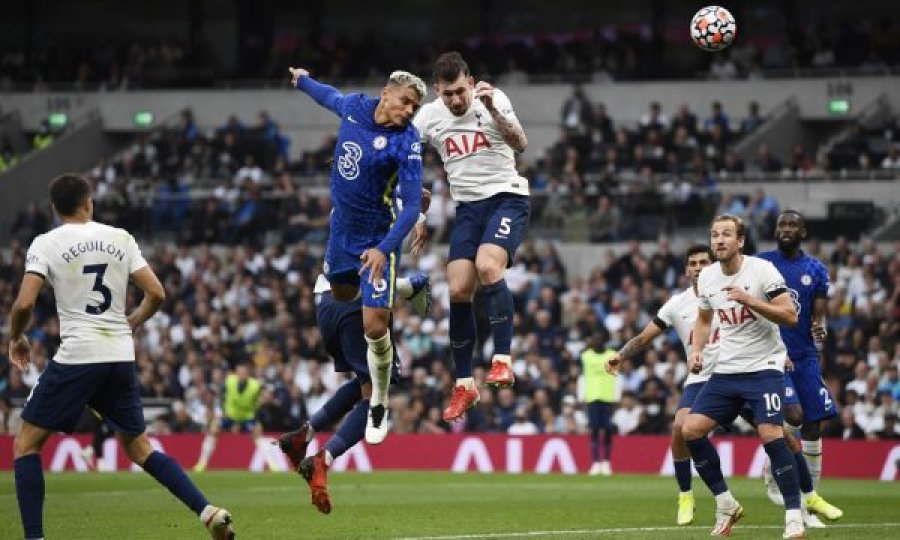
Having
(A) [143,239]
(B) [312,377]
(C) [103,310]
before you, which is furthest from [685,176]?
(C) [103,310]

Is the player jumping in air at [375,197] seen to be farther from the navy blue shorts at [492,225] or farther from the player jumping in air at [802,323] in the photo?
the player jumping in air at [802,323]

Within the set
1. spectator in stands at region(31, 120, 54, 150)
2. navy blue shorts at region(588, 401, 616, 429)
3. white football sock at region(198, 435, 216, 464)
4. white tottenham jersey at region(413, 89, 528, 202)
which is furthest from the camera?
spectator in stands at region(31, 120, 54, 150)

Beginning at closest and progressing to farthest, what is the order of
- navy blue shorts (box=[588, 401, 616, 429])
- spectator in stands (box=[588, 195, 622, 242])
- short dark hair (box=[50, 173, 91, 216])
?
short dark hair (box=[50, 173, 91, 216]), navy blue shorts (box=[588, 401, 616, 429]), spectator in stands (box=[588, 195, 622, 242])

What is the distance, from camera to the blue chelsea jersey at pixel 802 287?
16031 mm

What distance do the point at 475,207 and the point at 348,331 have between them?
4.72 feet

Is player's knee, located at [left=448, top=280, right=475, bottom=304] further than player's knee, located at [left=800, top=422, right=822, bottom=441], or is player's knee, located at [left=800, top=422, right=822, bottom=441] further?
player's knee, located at [left=800, top=422, right=822, bottom=441]

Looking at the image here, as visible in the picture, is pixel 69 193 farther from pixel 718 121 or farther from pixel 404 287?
pixel 718 121

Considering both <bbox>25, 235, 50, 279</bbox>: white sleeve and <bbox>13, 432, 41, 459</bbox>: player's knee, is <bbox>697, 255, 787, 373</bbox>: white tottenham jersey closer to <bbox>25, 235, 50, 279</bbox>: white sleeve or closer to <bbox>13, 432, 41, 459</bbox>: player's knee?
<bbox>25, 235, 50, 279</bbox>: white sleeve

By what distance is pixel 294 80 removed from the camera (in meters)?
13.5

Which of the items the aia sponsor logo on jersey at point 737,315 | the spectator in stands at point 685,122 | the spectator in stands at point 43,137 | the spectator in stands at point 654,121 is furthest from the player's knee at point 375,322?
the spectator in stands at point 43,137

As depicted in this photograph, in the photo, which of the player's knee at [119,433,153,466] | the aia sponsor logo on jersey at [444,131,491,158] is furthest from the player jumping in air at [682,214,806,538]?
the player's knee at [119,433,153,466]

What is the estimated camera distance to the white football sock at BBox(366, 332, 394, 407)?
1337 cm

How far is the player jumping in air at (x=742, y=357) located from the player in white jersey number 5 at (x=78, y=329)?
4.34 m

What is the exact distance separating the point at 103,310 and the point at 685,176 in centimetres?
2117
